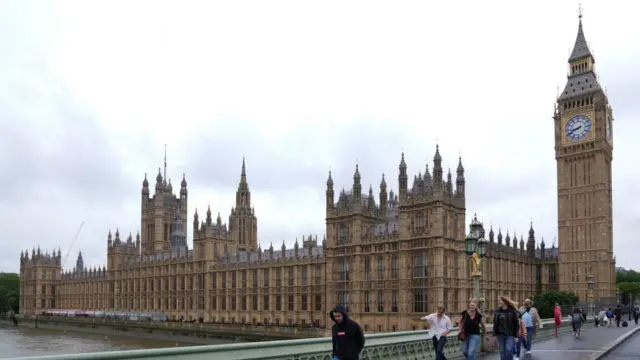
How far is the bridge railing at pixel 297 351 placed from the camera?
1231 cm

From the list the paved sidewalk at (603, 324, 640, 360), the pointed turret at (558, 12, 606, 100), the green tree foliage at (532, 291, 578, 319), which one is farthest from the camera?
the pointed turret at (558, 12, 606, 100)

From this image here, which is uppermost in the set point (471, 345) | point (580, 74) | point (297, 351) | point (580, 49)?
point (580, 49)

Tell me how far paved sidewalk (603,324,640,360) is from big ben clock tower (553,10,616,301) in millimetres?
58494

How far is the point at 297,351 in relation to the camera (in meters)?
15.5

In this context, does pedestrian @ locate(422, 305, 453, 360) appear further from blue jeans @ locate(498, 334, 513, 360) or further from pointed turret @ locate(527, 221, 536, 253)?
pointed turret @ locate(527, 221, 536, 253)

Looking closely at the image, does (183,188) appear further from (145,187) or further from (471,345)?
(471,345)

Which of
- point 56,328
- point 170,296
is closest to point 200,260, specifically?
point 170,296

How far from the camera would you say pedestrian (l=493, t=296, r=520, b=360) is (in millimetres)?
17891

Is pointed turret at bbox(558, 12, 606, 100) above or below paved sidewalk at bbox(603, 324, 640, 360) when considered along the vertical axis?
above

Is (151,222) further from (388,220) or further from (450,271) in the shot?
(450,271)

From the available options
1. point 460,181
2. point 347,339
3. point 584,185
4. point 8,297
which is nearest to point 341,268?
point 460,181

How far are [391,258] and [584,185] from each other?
3662cm

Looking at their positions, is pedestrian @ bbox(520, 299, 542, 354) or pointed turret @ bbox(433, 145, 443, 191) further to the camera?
pointed turret @ bbox(433, 145, 443, 191)

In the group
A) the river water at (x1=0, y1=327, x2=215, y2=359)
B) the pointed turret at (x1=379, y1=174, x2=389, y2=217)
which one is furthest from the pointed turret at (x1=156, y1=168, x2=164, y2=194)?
the pointed turret at (x1=379, y1=174, x2=389, y2=217)
